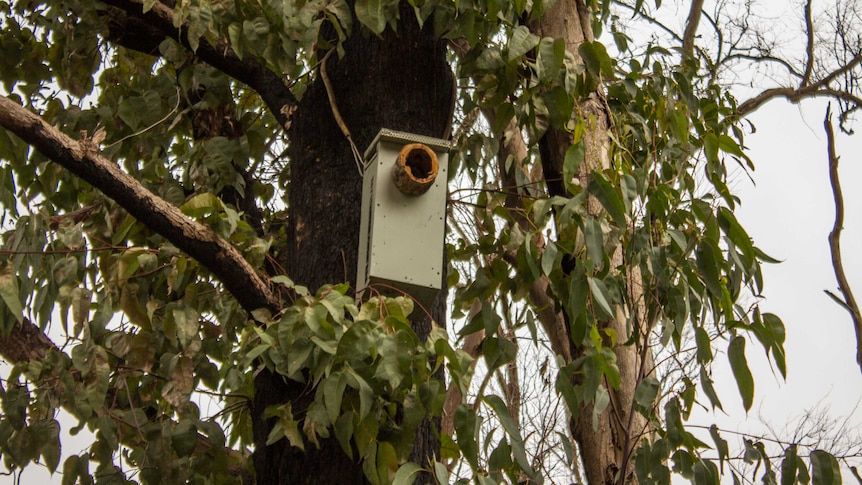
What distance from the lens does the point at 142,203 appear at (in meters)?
1.92

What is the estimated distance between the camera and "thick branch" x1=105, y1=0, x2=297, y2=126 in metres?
2.41

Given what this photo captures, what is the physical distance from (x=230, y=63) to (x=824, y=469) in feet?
4.99

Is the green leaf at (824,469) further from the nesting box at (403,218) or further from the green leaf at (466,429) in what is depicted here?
the nesting box at (403,218)

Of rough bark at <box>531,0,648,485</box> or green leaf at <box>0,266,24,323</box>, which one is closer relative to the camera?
green leaf at <box>0,266,24,323</box>

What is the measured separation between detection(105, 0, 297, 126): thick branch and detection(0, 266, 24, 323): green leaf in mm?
697

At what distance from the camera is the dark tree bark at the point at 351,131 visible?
2129mm

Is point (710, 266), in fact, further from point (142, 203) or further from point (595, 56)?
point (142, 203)

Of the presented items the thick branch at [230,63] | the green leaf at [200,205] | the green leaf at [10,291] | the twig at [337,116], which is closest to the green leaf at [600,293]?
the twig at [337,116]

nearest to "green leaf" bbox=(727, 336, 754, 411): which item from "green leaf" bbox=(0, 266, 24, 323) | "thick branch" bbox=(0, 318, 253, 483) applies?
"green leaf" bbox=(0, 266, 24, 323)

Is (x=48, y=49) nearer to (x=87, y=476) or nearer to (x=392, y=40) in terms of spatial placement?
(x=392, y=40)

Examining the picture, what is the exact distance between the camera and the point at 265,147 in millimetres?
2881

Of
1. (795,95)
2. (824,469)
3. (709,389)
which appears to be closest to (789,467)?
(824,469)

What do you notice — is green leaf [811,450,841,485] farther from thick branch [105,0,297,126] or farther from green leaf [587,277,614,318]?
thick branch [105,0,297,126]

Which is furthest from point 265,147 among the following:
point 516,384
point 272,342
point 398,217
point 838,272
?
point 838,272
